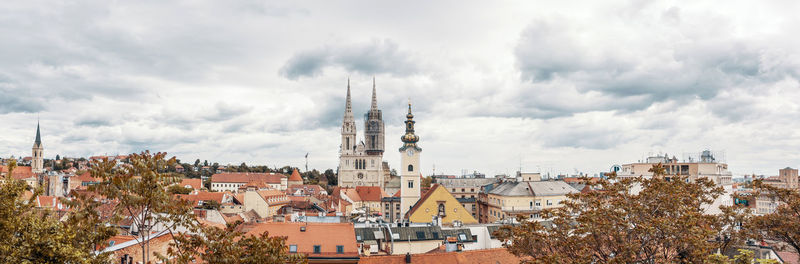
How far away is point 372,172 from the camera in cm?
16300

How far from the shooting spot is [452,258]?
31234 millimetres

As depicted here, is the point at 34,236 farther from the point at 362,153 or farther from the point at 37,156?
the point at 37,156

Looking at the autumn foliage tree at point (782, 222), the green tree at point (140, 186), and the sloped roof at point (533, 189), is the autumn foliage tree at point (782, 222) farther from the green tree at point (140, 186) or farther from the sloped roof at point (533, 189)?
the sloped roof at point (533, 189)

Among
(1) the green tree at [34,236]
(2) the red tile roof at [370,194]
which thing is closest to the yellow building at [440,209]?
(1) the green tree at [34,236]

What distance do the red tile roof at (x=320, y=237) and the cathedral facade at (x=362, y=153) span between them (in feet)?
409

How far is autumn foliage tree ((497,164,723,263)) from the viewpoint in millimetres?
16375

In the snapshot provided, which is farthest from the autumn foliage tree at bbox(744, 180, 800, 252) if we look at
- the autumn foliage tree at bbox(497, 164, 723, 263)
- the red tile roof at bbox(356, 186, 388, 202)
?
the red tile roof at bbox(356, 186, 388, 202)

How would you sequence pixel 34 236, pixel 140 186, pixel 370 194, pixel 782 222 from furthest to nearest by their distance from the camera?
pixel 370 194, pixel 782 222, pixel 140 186, pixel 34 236

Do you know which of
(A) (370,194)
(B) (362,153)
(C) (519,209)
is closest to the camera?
(C) (519,209)

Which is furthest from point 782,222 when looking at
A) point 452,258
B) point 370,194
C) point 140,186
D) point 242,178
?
point 242,178

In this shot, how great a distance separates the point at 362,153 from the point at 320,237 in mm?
→ 132303

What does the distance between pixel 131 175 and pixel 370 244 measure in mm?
27594

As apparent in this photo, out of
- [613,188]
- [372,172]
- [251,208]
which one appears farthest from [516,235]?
[372,172]

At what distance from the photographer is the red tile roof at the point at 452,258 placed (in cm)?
3020
